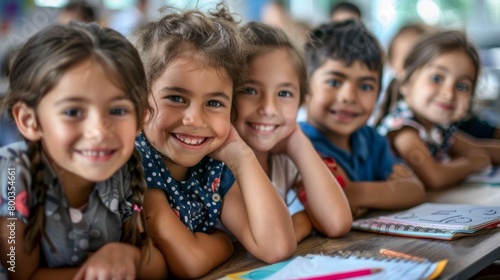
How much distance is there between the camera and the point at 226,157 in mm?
1161

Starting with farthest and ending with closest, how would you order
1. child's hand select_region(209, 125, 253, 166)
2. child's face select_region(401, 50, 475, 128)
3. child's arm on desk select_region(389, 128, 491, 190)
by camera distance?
1. child's face select_region(401, 50, 475, 128)
2. child's arm on desk select_region(389, 128, 491, 190)
3. child's hand select_region(209, 125, 253, 166)

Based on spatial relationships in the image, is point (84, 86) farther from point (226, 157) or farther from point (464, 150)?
point (464, 150)

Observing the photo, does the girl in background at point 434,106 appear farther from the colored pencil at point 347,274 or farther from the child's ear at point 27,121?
the child's ear at point 27,121

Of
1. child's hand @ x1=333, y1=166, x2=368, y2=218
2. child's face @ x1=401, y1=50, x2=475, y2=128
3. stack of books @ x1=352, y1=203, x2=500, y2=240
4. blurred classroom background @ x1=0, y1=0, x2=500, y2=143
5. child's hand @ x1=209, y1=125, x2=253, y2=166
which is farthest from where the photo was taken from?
blurred classroom background @ x1=0, y1=0, x2=500, y2=143

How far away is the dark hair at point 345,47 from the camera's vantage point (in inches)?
64.8

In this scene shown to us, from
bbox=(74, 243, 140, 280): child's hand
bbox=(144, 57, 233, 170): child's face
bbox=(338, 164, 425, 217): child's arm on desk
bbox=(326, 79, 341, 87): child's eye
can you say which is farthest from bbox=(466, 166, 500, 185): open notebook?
bbox=(74, 243, 140, 280): child's hand

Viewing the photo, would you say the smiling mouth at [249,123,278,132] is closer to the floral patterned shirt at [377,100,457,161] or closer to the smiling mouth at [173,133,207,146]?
the smiling mouth at [173,133,207,146]

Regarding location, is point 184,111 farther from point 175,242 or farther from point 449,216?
point 449,216

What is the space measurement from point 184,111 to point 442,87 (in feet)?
4.00

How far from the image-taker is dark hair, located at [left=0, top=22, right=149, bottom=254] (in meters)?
0.83

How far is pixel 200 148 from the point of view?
111 cm

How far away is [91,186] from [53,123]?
0.47 feet

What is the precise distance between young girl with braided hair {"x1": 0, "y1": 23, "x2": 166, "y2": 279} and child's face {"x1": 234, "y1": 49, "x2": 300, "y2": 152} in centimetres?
41

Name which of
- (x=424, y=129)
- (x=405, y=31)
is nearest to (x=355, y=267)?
(x=424, y=129)
